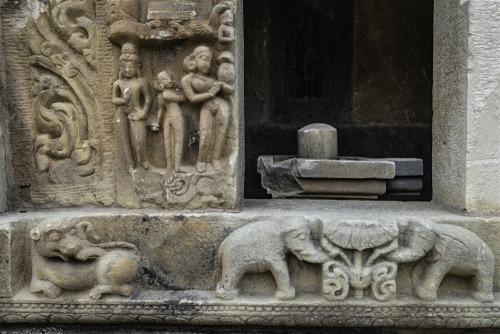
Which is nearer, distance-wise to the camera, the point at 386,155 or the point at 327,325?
the point at 327,325

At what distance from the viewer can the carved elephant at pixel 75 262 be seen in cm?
280

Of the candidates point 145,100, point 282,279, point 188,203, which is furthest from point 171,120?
point 282,279

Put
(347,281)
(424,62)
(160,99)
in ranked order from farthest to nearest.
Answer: (424,62) < (160,99) < (347,281)

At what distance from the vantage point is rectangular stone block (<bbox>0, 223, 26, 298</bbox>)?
279cm

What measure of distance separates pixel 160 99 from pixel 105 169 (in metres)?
0.59

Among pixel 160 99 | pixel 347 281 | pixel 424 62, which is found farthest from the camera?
pixel 424 62

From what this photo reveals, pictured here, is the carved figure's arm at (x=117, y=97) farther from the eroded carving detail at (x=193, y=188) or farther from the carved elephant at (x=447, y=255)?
the carved elephant at (x=447, y=255)

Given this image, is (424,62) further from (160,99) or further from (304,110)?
(160,99)

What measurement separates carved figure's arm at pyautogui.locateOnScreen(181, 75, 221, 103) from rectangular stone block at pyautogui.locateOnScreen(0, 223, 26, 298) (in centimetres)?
132

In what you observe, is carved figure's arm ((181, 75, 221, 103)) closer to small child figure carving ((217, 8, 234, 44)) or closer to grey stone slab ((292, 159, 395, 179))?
small child figure carving ((217, 8, 234, 44))

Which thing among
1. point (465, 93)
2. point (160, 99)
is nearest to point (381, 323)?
point (465, 93)

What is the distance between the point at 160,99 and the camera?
299 cm

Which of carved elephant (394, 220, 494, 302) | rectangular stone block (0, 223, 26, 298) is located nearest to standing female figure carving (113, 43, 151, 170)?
rectangular stone block (0, 223, 26, 298)

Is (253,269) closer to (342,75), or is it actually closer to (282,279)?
(282,279)
